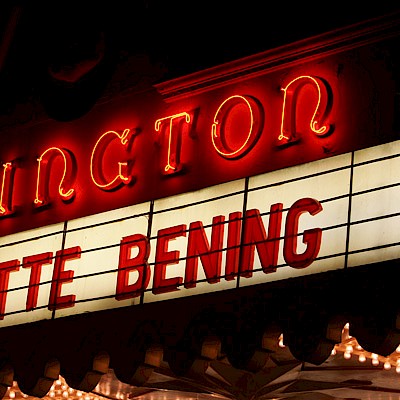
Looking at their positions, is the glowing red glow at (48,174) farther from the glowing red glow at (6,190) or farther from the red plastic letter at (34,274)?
the red plastic letter at (34,274)

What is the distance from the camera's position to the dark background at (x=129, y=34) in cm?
1559

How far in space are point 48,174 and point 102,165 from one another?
3.47 feet

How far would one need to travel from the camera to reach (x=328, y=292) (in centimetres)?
1284

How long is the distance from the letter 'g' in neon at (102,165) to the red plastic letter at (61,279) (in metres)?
0.97

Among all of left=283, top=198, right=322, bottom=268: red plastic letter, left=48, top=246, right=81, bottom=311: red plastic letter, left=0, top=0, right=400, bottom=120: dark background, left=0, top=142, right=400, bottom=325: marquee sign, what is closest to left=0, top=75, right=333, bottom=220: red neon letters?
left=0, top=142, right=400, bottom=325: marquee sign

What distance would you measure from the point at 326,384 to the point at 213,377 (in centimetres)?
147

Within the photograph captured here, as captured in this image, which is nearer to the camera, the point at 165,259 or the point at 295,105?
the point at 295,105

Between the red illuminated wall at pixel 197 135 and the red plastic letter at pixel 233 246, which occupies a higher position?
the red illuminated wall at pixel 197 135

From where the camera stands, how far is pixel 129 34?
17.6 metres

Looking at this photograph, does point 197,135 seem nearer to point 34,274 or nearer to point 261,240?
point 261,240

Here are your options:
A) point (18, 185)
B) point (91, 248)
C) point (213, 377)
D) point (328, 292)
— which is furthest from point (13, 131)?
point (328, 292)

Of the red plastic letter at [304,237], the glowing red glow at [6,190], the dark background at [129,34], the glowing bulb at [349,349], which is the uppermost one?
the dark background at [129,34]

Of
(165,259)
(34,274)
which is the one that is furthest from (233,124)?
(34,274)

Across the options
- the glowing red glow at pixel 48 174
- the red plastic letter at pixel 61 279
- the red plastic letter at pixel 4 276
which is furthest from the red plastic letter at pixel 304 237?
the red plastic letter at pixel 4 276
